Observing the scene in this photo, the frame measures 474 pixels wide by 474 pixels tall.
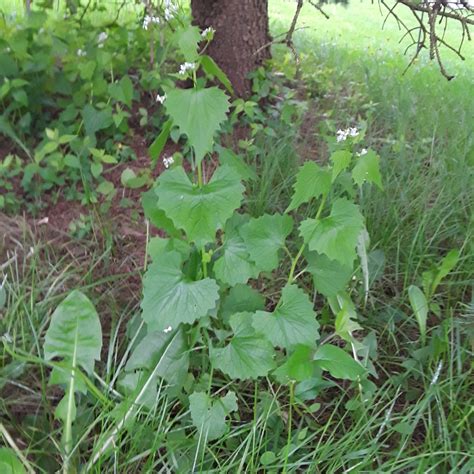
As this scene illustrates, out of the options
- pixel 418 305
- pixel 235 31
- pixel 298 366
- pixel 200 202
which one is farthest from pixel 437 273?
pixel 235 31

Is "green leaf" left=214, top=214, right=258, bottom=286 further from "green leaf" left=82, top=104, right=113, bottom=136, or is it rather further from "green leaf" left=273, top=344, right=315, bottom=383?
"green leaf" left=82, top=104, right=113, bottom=136

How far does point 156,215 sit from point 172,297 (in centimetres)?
27

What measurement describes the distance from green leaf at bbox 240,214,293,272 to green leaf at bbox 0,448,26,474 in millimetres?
661

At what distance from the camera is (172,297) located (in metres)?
1.35

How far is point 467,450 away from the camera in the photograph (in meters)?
1.35

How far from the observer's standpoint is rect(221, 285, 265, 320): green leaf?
1504 mm

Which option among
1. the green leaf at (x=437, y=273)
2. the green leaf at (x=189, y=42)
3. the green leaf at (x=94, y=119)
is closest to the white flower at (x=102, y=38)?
the green leaf at (x=94, y=119)

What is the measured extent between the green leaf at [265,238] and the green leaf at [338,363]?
233 mm

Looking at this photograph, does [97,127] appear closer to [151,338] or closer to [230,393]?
[151,338]

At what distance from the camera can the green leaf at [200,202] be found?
128 cm

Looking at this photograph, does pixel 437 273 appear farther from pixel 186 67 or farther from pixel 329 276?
pixel 186 67

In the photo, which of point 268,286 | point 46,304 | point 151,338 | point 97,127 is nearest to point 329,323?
point 268,286

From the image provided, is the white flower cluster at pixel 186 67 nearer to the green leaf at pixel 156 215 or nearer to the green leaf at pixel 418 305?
the green leaf at pixel 156 215

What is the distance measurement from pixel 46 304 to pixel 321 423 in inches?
32.2
